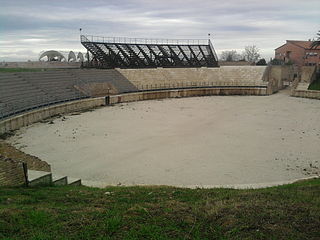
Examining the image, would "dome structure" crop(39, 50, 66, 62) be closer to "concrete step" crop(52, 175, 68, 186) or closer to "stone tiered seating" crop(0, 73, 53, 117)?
"stone tiered seating" crop(0, 73, 53, 117)

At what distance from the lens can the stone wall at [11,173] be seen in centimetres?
847

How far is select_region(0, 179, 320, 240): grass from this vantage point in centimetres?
518

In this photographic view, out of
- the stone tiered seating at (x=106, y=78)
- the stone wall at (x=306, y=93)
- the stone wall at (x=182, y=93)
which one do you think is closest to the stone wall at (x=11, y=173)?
the stone wall at (x=182, y=93)

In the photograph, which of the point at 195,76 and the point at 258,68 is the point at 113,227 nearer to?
the point at 195,76

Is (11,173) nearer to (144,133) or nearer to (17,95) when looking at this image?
(144,133)

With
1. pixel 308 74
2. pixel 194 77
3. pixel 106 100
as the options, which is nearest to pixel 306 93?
pixel 308 74

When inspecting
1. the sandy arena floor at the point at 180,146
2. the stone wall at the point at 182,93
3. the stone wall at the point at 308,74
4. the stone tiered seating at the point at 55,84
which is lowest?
the sandy arena floor at the point at 180,146

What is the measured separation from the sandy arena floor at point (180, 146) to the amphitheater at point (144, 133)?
0.16ft

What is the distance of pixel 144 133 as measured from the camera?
63.3 feet

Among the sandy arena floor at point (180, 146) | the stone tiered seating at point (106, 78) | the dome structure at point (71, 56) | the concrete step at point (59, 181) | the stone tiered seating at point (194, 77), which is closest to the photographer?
the concrete step at point (59, 181)

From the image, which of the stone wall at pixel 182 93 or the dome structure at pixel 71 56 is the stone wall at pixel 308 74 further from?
the dome structure at pixel 71 56

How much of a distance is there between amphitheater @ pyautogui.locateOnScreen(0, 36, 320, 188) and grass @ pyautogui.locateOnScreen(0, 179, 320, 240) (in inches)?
112

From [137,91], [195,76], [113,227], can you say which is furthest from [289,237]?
[195,76]

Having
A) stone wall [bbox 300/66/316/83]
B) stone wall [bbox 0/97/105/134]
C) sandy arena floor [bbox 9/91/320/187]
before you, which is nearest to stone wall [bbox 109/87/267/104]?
stone wall [bbox 0/97/105/134]
